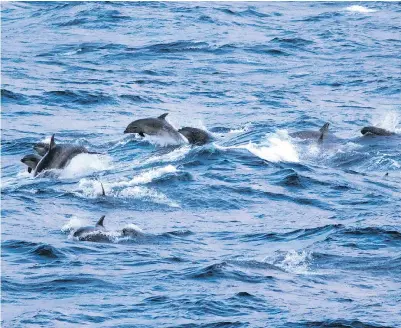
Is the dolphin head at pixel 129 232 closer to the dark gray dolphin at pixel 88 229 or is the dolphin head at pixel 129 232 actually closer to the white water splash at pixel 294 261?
the dark gray dolphin at pixel 88 229

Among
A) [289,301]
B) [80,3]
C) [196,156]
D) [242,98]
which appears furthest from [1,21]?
[289,301]

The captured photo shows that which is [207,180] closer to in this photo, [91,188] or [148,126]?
[91,188]

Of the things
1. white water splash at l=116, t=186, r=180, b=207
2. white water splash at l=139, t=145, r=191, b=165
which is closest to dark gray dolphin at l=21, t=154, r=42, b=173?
white water splash at l=139, t=145, r=191, b=165

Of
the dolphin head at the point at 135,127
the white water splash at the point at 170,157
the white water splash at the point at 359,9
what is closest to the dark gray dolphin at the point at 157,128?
the dolphin head at the point at 135,127

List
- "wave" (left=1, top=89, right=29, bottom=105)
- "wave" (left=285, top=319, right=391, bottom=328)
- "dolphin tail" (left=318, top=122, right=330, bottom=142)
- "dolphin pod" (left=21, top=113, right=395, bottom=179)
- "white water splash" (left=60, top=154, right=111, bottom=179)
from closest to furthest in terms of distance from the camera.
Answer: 1. "wave" (left=285, top=319, right=391, bottom=328)
2. "white water splash" (left=60, top=154, right=111, bottom=179)
3. "dolphin pod" (left=21, top=113, right=395, bottom=179)
4. "dolphin tail" (left=318, top=122, right=330, bottom=142)
5. "wave" (left=1, top=89, right=29, bottom=105)

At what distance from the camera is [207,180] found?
2744 centimetres

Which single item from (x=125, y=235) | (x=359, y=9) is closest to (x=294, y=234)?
(x=125, y=235)

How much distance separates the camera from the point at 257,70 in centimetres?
A: 4488

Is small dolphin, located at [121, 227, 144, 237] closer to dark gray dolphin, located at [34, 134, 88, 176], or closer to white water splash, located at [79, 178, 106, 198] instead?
white water splash, located at [79, 178, 106, 198]

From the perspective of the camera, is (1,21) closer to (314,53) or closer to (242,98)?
(314,53)

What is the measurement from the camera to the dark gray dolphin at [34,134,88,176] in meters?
27.5

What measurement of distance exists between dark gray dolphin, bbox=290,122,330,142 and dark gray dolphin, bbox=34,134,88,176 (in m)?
6.93

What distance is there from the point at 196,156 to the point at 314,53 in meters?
19.5

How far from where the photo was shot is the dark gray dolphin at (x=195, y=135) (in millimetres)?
31266
